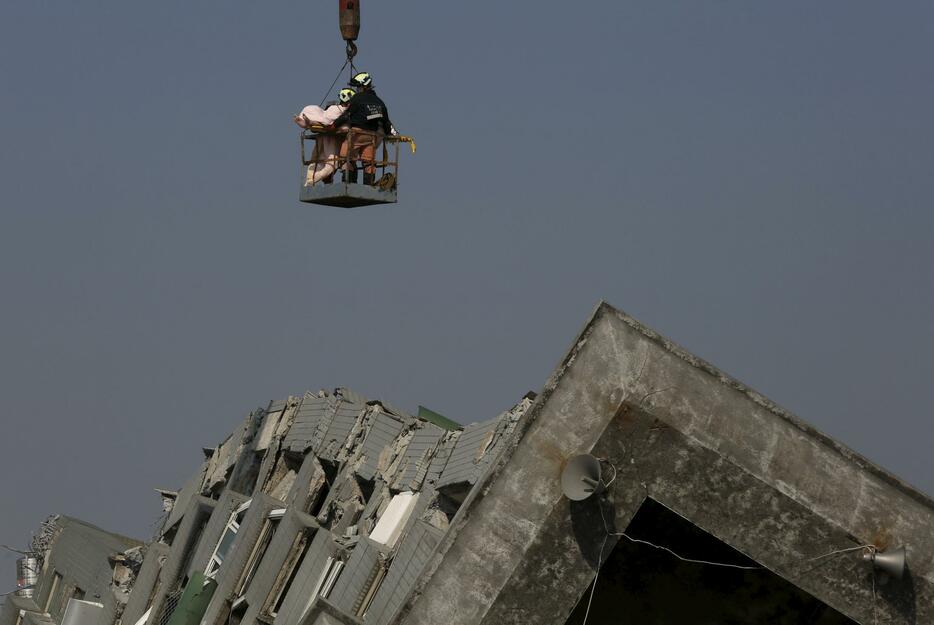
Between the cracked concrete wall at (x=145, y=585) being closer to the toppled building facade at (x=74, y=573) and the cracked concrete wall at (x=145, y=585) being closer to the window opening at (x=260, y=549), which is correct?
the toppled building facade at (x=74, y=573)

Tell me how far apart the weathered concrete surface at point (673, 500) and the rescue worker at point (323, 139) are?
334 inches

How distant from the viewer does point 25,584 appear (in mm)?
31547

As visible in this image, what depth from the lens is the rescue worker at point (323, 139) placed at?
2123cm

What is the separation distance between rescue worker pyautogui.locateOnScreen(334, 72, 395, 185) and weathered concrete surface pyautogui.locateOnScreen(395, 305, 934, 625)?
27.2 feet

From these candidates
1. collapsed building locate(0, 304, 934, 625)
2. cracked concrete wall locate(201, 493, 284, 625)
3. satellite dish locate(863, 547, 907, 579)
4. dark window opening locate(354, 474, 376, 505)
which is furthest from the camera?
dark window opening locate(354, 474, 376, 505)

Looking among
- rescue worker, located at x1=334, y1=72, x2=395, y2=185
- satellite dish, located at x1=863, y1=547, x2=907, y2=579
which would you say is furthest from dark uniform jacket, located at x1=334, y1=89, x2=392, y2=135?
satellite dish, located at x1=863, y1=547, x2=907, y2=579

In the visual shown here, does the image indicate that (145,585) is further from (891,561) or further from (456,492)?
(891,561)

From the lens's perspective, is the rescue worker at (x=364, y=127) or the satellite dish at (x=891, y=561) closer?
the satellite dish at (x=891, y=561)

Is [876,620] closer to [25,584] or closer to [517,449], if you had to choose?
[517,449]

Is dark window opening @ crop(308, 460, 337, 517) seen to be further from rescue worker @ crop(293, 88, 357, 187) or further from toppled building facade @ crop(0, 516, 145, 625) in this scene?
toppled building facade @ crop(0, 516, 145, 625)

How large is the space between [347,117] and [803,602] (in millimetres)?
9719

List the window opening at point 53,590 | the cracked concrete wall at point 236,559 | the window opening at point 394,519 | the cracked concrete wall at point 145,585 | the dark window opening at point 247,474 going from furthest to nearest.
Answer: the window opening at point 53,590, the dark window opening at point 247,474, the cracked concrete wall at point 145,585, the cracked concrete wall at point 236,559, the window opening at point 394,519

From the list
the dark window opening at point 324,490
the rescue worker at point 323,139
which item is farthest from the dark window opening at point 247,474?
the rescue worker at point 323,139

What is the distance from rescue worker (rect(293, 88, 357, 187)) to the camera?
69.7 feet
